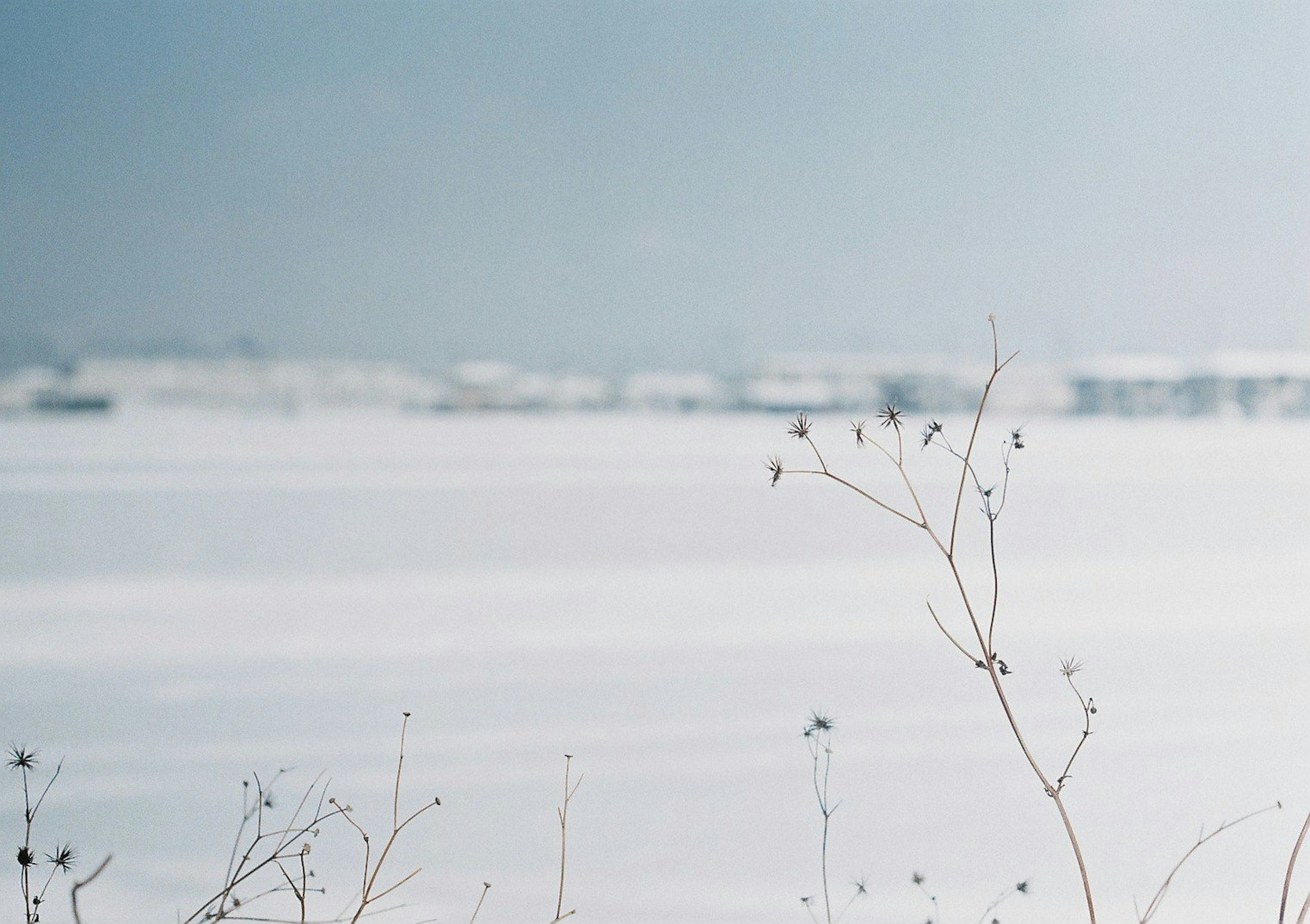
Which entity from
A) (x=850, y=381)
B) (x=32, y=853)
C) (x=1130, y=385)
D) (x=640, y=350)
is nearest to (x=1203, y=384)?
(x=1130, y=385)

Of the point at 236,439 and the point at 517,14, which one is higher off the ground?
the point at 517,14

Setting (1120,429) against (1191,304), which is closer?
(1191,304)

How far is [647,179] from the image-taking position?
370 cm

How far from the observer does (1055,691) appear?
79.0 inches

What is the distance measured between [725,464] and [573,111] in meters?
2.42

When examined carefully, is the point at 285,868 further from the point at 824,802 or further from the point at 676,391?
the point at 676,391

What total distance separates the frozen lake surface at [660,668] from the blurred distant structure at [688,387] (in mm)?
128

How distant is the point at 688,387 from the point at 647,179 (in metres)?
0.82

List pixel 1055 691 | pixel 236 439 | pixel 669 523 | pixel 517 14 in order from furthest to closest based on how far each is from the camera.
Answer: pixel 236 439, pixel 669 523, pixel 517 14, pixel 1055 691

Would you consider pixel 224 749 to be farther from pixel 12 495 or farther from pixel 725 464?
pixel 725 464

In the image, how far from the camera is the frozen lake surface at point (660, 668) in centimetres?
131

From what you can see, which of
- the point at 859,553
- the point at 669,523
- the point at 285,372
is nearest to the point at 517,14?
the point at 285,372

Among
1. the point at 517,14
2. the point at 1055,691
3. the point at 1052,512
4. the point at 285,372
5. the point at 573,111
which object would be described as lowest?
the point at 1055,691

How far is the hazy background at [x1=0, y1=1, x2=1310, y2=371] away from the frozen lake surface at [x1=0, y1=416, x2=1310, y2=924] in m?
0.44
